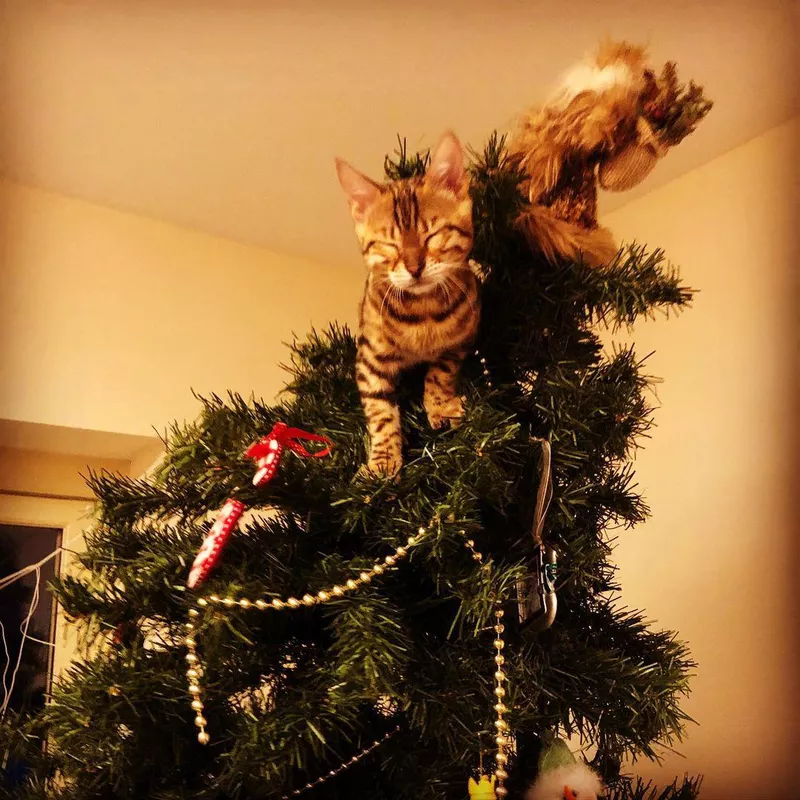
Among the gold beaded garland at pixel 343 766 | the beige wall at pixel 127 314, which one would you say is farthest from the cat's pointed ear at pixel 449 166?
the beige wall at pixel 127 314

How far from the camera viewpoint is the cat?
497 mm

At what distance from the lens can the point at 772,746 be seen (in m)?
0.90

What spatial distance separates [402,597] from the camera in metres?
0.51

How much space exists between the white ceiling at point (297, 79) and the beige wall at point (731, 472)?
11 centimetres

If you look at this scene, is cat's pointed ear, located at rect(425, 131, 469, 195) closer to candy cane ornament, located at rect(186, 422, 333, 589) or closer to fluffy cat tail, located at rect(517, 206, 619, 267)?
fluffy cat tail, located at rect(517, 206, 619, 267)

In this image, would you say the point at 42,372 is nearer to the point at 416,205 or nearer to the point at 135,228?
the point at 135,228

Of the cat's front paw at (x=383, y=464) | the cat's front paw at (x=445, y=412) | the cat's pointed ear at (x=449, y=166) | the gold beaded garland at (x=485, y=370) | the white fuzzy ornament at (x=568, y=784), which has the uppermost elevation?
the cat's pointed ear at (x=449, y=166)

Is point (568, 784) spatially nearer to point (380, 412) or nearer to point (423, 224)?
point (380, 412)

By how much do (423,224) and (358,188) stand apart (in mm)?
68

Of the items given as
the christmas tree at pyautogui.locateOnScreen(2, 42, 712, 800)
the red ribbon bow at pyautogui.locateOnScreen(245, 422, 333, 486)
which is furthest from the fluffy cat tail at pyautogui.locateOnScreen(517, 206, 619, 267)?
the red ribbon bow at pyautogui.locateOnScreen(245, 422, 333, 486)

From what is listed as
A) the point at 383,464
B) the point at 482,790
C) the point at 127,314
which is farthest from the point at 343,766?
the point at 127,314

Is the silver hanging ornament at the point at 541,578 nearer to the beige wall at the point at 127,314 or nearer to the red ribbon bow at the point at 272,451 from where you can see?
the red ribbon bow at the point at 272,451

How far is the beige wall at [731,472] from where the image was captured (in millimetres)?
920

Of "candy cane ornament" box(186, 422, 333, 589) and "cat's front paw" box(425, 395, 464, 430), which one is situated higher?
"cat's front paw" box(425, 395, 464, 430)
